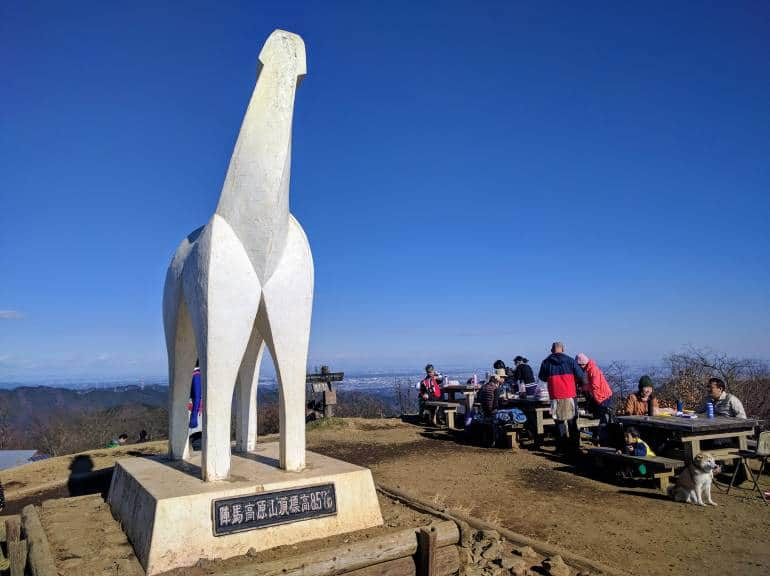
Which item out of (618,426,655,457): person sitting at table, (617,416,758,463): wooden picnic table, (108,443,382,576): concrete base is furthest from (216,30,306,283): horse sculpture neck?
(617,416,758,463): wooden picnic table

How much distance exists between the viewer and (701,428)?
20.7 ft

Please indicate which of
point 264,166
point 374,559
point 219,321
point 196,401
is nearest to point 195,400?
point 196,401

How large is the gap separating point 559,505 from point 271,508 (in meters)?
3.28

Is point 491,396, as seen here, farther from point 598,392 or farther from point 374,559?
point 374,559

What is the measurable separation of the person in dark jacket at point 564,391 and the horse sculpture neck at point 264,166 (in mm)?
5525

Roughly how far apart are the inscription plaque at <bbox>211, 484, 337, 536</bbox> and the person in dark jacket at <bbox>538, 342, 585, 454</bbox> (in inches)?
201

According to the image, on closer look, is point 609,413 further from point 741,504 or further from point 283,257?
point 283,257

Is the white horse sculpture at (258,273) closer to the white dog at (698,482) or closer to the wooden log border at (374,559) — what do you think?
the wooden log border at (374,559)

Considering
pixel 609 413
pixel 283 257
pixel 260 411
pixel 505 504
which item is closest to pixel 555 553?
pixel 505 504

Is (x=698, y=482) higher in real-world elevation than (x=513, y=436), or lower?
lower

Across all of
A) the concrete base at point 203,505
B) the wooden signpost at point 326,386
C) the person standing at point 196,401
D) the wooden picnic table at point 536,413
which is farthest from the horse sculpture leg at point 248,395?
the wooden signpost at point 326,386

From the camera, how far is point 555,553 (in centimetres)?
417

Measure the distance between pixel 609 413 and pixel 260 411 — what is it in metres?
10.4

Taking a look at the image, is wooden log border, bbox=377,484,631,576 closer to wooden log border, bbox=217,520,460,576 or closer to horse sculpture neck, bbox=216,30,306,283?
wooden log border, bbox=217,520,460,576
